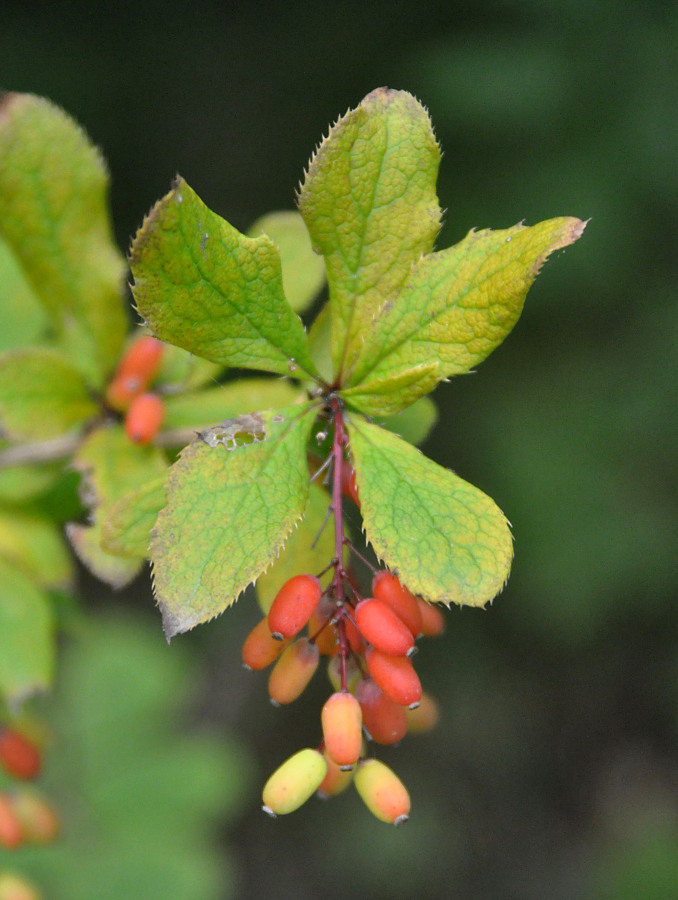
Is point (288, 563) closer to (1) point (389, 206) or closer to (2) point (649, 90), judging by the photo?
(1) point (389, 206)

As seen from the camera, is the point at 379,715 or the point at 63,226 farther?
the point at 63,226

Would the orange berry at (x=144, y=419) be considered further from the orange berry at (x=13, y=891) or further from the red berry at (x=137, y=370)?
the orange berry at (x=13, y=891)

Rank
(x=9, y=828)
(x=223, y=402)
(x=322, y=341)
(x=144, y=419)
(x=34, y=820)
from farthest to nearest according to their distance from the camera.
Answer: (x=34, y=820) → (x=9, y=828) → (x=223, y=402) → (x=144, y=419) → (x=322, y=341)

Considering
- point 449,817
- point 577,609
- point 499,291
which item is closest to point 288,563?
point 499,291

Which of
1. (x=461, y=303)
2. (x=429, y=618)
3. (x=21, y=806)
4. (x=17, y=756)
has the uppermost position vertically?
(x=461, y=303)

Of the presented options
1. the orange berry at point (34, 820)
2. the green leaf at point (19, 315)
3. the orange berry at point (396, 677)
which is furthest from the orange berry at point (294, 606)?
the orange berry at point (34, 820)

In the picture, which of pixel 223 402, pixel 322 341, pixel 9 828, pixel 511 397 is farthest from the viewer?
A: pixel 511 397

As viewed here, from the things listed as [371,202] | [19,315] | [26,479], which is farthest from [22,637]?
[371,202]

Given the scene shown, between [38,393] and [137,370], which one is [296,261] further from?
[38,393]
